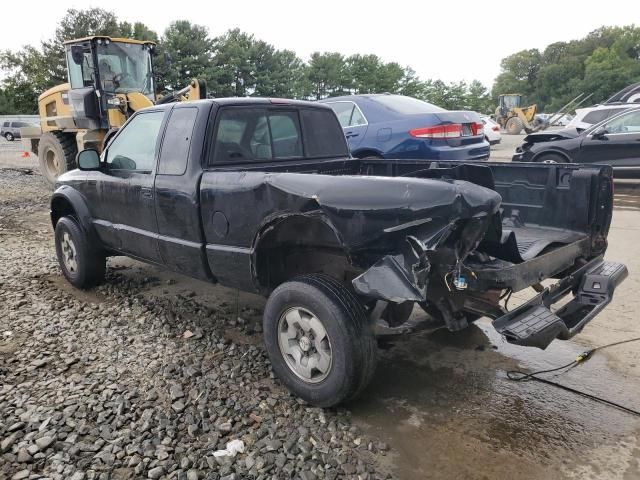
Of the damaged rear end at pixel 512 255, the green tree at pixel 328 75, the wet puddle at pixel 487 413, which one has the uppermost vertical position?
the green tree at pixel 328 75

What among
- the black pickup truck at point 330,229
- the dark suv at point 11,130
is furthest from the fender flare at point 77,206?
the dark suv at point 11,130

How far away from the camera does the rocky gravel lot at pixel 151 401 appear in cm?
251

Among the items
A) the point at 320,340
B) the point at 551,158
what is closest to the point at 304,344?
the point at 320,340

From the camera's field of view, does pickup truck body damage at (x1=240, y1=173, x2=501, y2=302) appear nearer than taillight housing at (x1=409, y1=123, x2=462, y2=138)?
Yes

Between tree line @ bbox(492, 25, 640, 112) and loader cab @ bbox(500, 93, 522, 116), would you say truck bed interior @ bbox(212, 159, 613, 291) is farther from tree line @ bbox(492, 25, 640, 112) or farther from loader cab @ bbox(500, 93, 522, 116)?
tree line @ bbox(492, 25, 640, 112)

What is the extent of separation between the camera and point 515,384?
10.8ft

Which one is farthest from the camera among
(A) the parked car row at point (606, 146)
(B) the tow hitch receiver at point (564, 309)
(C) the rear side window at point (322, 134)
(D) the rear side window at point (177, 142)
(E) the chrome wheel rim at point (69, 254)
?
(A) the parked car row at point (606, 146)

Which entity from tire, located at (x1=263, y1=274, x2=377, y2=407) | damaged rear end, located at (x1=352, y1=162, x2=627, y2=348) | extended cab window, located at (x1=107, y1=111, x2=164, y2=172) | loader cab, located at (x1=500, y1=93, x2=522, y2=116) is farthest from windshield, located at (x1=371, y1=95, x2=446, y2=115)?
loader cab, located at (x1=500, y1=93, x2=522, y2=116)

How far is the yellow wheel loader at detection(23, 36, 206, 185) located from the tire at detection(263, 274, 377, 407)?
830cm

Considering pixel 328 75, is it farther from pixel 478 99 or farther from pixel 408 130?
pixel 408 130

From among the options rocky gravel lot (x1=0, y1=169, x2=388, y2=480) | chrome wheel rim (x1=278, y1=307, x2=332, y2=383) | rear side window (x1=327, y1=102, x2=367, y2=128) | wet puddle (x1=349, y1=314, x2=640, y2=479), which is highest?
rear side window (x1=327, y1=102, x2=367, y2=128)

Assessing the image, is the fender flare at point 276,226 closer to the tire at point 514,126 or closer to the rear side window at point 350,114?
the rear side window at point 350,114

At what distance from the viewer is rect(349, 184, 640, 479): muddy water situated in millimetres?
2529

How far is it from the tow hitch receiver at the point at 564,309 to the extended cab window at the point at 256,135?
2191mm
